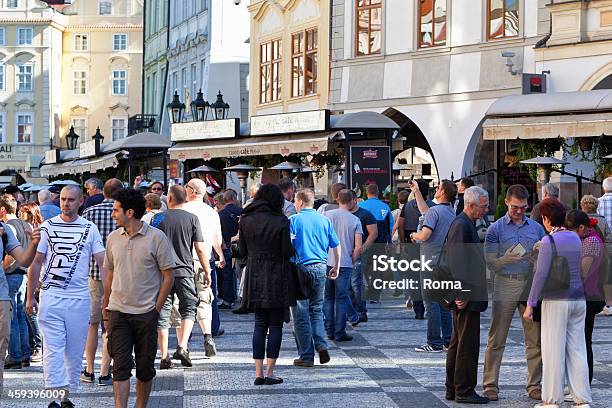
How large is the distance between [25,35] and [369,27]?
A: 5722 cm

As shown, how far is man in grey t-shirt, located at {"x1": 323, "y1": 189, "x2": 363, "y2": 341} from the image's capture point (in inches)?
609

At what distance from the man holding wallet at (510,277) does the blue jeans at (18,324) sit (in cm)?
456

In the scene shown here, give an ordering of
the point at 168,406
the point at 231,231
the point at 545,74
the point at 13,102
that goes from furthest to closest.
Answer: the point at 13,102
the point at 545,74
the point at 231,231
the point at 168,406

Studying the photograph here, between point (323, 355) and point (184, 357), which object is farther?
point (323, 355)

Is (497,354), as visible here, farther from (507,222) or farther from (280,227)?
(280,227)

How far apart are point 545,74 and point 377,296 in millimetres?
9207

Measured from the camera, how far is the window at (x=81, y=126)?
88.9m

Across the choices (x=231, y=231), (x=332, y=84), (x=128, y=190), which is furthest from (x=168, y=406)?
(x=332, y=84)

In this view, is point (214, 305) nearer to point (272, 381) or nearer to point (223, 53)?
point (272, 381)

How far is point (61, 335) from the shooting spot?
1027 centimetres

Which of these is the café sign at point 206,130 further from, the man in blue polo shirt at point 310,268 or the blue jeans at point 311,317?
the blue jeans at point 311,317

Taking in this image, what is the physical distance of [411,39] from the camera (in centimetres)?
3253

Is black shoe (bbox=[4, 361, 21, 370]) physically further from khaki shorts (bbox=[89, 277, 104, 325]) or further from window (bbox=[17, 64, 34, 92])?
window (bbox=[17, 64, 34, 92])

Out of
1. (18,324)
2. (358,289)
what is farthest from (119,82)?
(18,324)
